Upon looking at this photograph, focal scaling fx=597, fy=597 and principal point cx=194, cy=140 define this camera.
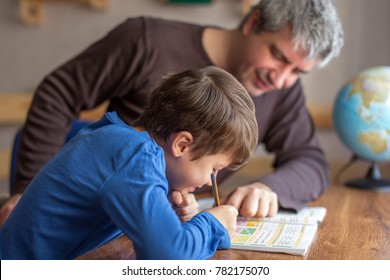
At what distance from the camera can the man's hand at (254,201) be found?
133cm

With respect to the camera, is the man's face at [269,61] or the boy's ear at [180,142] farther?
the man's face at [269,61]

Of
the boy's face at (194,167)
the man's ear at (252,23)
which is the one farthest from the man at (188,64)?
the boy's face at (194,167)

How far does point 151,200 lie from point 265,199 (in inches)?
22.1

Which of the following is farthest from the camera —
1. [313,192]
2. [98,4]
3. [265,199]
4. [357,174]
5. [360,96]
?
[98,4]

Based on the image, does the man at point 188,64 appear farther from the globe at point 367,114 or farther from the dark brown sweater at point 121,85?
the globe at point 367,114

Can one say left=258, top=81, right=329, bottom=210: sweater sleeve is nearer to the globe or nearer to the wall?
the globe

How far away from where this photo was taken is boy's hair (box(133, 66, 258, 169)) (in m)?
0.98

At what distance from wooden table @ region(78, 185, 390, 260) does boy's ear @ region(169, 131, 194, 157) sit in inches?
8.2

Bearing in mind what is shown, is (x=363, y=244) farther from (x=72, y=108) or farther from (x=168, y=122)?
(x=72, y=108)

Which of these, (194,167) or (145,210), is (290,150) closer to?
(194,167)

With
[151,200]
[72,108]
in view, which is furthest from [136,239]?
[72,108]

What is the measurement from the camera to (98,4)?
2586 mm

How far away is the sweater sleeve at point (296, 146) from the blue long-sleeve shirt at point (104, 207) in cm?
66

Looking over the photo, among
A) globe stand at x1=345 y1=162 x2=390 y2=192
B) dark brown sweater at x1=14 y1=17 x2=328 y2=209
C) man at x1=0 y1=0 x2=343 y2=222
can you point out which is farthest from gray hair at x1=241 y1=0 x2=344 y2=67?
globe stand at x1=345 y1=162 x2=390 y2=192
